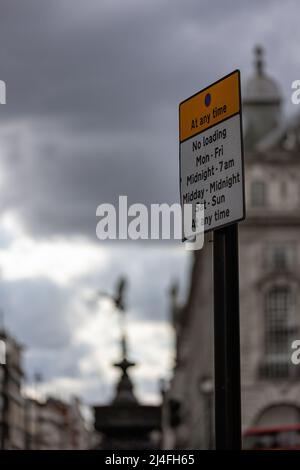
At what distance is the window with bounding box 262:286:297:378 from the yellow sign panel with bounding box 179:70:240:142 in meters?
74.5

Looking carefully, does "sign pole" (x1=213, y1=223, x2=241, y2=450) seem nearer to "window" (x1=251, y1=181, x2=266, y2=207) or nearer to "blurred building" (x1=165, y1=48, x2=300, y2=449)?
"blurred building" (x1=165, y1=48, x2=300, y2=449)

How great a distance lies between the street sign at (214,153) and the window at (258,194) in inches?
3041

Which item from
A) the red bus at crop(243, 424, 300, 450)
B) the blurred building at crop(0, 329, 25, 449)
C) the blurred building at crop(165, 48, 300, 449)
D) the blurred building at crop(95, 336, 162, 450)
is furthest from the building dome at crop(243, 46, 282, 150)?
the blurred building at crop(95, 336, 162, 450)

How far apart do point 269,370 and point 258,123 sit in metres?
21.4

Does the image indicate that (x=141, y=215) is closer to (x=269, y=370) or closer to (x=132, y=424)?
(x=132, y=424)

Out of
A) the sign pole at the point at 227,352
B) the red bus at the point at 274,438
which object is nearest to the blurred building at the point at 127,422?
the red bus at the point at 274,438

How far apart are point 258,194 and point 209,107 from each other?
77754 mm

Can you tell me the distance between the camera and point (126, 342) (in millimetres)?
27547

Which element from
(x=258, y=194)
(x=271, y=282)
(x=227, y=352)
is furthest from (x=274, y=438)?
(x=258, y=194)

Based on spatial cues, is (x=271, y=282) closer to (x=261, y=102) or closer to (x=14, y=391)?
(x=261, y=102)

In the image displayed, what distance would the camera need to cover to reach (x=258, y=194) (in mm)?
84812

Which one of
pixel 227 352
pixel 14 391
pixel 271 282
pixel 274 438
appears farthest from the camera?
pixel 14 391

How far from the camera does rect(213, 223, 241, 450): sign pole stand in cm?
695

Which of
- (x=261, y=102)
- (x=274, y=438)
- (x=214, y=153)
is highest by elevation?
(x=261, y=102)
